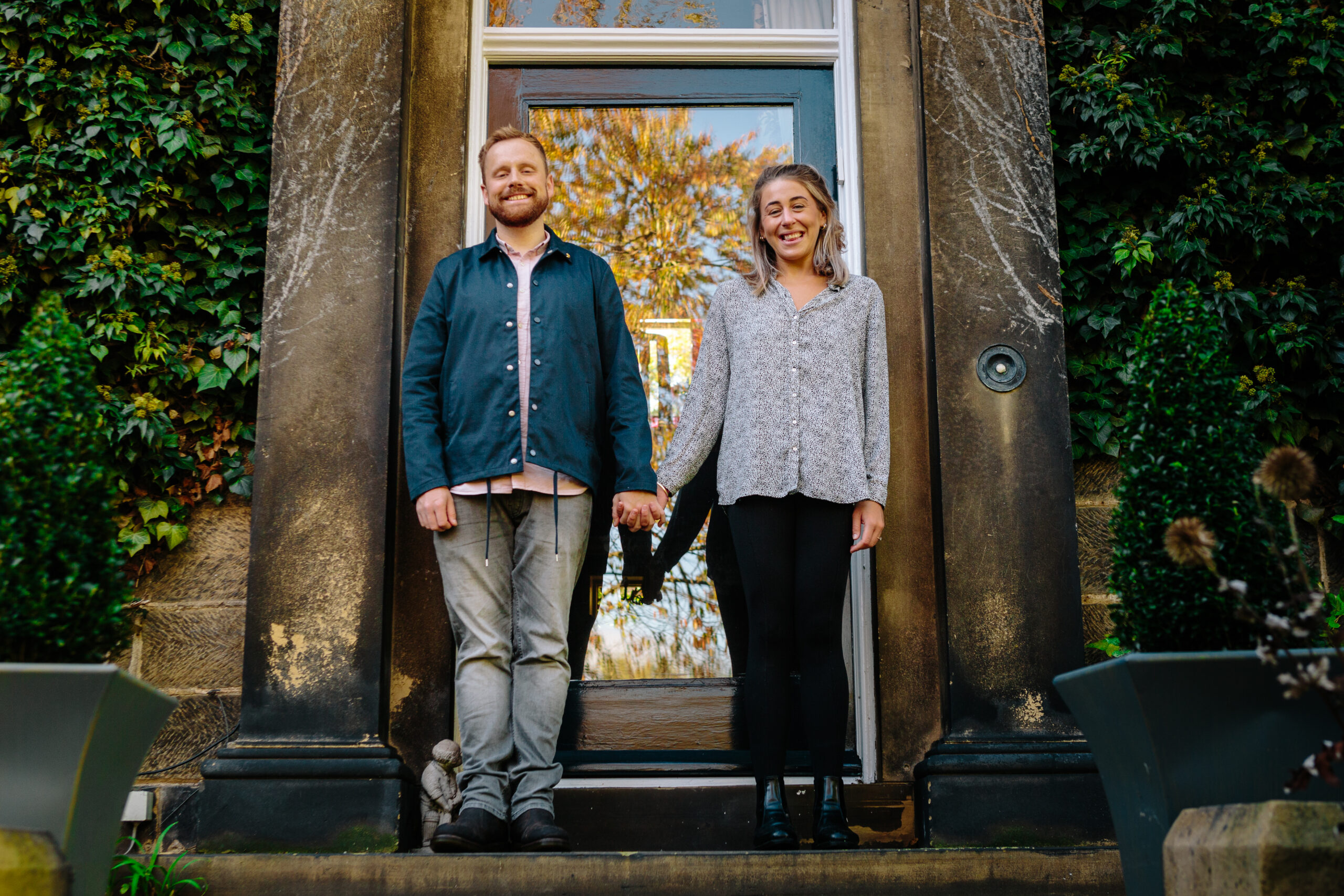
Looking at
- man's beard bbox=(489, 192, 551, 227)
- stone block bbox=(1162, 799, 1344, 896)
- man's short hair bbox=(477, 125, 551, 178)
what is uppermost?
man's short hair bbox=(477, 125, 551, 178)

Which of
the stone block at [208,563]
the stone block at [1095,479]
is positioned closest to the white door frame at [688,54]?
the stone block at [1095,479]

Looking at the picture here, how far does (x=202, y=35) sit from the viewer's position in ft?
12.9

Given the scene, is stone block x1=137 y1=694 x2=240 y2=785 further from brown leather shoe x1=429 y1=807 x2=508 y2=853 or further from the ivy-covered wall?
brown leather shoe x1=429 y1=807 x2=508 y2=853

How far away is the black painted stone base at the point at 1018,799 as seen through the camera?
317cm

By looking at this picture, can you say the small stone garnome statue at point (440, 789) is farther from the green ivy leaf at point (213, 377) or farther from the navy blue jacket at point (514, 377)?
the green ivy leaf at point (213, 377)

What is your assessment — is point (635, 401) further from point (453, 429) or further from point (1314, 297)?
point (1314, 297)

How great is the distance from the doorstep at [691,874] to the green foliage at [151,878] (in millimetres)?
26

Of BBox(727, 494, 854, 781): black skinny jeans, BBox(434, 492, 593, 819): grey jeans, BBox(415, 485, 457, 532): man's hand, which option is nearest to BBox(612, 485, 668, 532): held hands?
BBox(434, 492, 593, 819): grey jeans

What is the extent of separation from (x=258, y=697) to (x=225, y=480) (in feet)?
2.66

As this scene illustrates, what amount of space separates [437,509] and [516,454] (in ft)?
0.84

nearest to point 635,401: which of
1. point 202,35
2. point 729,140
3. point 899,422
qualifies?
point 899,422

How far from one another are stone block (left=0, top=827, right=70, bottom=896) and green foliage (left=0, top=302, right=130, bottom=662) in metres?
0.29

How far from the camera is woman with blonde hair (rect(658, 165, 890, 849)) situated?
3.01 m

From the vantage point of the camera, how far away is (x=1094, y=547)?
3797mm
